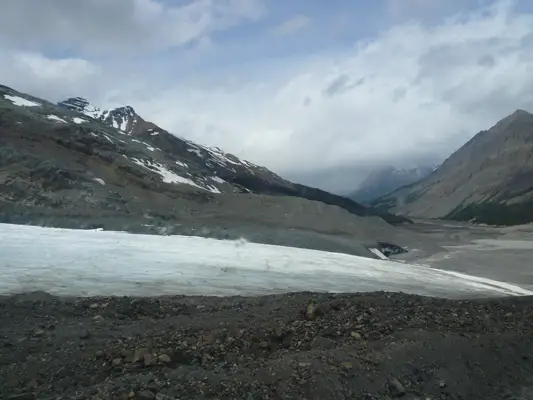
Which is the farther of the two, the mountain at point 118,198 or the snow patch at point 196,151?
the snow patch at point 196,151

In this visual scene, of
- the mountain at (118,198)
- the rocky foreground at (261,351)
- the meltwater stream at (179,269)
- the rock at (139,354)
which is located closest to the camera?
Result: the rocky foreground at (261,351)

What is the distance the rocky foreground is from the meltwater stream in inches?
171

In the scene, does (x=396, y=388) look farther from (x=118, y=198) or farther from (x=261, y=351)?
(x=118, y=198)

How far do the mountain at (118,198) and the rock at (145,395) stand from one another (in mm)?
23839

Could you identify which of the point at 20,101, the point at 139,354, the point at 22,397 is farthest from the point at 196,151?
the point at 22,397

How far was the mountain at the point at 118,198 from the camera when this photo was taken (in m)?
31.5

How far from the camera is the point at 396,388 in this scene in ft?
22.6

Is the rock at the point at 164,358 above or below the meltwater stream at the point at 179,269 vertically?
below

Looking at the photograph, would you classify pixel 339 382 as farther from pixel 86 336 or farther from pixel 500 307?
pixel 500 307

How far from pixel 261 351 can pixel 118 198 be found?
31.4m

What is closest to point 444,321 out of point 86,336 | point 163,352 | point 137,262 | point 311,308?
point 311,308

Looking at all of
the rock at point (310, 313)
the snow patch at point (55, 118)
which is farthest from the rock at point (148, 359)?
the snow patch at point (55, 118)

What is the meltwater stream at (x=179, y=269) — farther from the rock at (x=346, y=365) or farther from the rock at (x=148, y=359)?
the rock at (x=346, y=365)

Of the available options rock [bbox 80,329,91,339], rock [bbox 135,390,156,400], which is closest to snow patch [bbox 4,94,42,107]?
rock [bbox 80,329,91,339]
